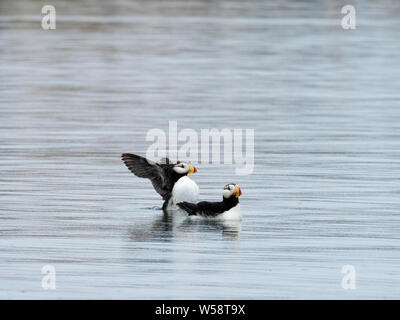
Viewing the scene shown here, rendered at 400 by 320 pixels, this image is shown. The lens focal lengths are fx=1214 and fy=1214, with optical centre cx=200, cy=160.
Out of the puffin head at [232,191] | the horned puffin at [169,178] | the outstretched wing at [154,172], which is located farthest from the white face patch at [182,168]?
the puffin head at [232,191]

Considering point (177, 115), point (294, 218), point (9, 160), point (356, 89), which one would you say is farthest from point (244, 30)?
point (294, 218)

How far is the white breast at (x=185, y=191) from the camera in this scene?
436 inches

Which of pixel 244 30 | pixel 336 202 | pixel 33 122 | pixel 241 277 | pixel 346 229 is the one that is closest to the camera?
pixel 241 277

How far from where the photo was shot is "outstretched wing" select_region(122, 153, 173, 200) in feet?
37.3

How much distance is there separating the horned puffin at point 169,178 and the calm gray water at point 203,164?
0.22 m

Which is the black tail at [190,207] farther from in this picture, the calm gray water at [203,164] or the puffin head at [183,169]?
the puffin head at [183,169]

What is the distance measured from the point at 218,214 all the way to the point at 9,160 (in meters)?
3.77

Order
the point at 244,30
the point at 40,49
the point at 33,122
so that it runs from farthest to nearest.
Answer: the point at 244,30
the point at 40,49
the point at 33,122

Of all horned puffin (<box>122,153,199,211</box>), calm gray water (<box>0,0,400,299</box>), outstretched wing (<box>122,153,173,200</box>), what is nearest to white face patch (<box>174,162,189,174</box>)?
horned puffin (<box>122,153,199,211</box>)

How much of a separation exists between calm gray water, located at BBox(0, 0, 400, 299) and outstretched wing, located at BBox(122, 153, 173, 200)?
24 cm

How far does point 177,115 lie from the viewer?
17328 millimetres

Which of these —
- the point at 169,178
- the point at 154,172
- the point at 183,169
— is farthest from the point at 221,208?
the point at 154,172

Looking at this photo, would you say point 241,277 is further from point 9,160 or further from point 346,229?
point 9,160
